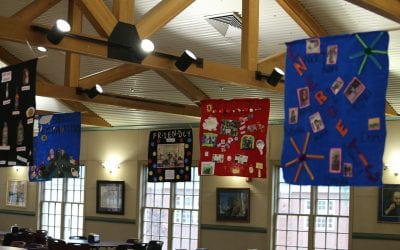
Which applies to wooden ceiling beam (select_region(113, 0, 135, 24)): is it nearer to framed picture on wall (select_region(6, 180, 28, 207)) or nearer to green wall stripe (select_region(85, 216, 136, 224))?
green wall stripe (select_region(85, 216, 136, 224))

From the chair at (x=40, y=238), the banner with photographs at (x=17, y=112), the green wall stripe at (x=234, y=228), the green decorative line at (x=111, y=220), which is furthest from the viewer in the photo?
the green decorative line at (x=111, y=220)

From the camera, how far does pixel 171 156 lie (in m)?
12.6

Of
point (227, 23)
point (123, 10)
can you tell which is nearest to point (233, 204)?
point (227, 23)

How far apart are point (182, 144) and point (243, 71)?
13.1ft

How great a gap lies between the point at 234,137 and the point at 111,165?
25.5 feet

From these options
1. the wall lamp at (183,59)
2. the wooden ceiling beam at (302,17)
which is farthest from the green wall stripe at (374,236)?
the wall lamp at (183,59)

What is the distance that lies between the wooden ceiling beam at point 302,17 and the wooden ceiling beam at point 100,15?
2981 millimetres

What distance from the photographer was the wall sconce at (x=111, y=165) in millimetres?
16594

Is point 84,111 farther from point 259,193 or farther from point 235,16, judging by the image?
point 235,16

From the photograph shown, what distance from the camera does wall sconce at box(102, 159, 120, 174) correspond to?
1659 cm

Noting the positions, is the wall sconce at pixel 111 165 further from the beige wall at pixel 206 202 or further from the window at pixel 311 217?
the window at pixel 311 217

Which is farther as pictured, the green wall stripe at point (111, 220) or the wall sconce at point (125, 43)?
the green wall stripe at point (111, 220)

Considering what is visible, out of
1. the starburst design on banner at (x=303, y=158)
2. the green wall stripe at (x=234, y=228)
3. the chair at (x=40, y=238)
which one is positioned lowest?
the chair at (x=40, y=238)

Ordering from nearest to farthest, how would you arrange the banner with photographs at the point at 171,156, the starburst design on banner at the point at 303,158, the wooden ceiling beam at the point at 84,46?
the starburst design on banner at the point at 303,158 < the wooden ceiling beam at the point at 84,46 < the banner with photographs at the point at 171,156
